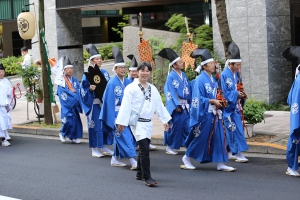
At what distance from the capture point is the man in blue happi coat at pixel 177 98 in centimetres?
1028

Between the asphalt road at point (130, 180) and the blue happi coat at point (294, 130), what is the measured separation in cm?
28

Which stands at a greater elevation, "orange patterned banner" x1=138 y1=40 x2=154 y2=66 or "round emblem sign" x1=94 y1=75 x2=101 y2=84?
"orange patterned banner" x1=138 y1=40 x2=154 y2=66

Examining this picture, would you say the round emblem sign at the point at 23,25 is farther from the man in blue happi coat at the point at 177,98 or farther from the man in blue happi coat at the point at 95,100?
the man in blue happi coat at the point at 177,98

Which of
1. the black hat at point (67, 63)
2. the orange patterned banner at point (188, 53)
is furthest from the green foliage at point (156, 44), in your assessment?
the black hat at point (67, 63)

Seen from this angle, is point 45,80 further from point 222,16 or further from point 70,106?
point 222,16

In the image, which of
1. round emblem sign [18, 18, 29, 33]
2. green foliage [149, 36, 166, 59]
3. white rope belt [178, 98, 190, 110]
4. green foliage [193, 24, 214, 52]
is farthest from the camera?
green foliage [149, 36, 166, 59]

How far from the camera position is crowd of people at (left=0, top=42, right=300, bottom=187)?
27.4 feet

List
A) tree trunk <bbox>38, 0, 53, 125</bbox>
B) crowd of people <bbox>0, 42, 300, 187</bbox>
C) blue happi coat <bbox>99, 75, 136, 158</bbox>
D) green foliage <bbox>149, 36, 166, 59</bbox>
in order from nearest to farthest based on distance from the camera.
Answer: crowd of people <bbox>0, 42, 300, 187</bbox>, blue happi coat <bbox>99, 75, 136, 158</bbox>, tree trunk <bbox>38, 0, 53, 125</bbox>, green foliage <bbox>149, 36, 166, 59</bbox>

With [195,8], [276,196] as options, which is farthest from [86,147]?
[195,8]

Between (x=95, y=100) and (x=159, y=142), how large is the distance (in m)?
1.76

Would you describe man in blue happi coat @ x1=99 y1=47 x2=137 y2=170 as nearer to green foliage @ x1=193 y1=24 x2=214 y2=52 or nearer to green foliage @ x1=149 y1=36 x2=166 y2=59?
green foliage @ x1=193 y1=24 x2=214 y2=52

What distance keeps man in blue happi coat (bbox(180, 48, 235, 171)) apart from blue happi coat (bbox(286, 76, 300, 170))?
3.32 feet

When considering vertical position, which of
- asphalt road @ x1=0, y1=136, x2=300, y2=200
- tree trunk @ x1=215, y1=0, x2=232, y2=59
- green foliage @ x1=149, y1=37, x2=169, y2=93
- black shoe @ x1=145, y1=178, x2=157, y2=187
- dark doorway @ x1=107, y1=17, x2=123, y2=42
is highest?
dark doorway @ x1=107, y1=17, x2=123, y2=42

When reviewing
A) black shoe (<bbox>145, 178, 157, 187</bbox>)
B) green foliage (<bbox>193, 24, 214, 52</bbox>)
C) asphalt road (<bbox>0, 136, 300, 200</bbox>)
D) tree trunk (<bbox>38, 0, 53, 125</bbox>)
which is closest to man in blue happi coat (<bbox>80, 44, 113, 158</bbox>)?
asphalt road (<bbox>0, 136, 300, 200</bbox>)
